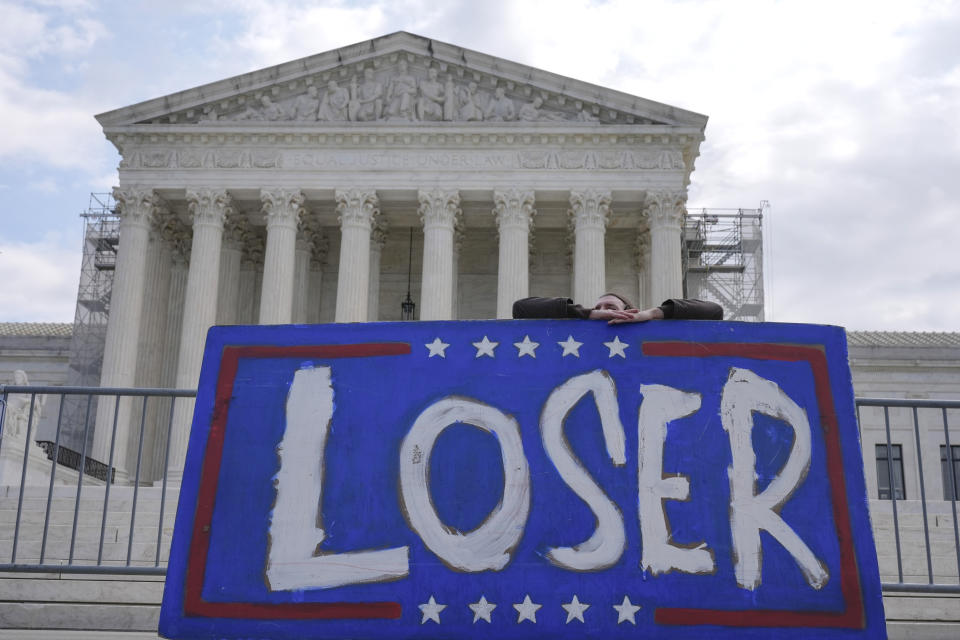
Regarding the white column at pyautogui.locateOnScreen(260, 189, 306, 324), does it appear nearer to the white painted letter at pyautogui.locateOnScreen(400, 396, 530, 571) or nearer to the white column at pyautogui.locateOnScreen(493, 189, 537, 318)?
the white column at pyautogui.locateOnScreen(493, 189, 537, 318)

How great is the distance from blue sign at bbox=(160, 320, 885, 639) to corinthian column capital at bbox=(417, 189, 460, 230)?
2589 centimetres

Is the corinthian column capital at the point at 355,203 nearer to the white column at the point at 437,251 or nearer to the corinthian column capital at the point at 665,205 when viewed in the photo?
the white column at the point at 437,251

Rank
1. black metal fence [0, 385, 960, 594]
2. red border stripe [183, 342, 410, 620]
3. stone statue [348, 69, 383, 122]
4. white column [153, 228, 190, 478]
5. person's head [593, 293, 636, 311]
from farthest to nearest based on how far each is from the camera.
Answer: white column [153, 228, 190, 478], stone statue [348, 69, 383, 122], black metal fence [0, 385, 960, 594], person's head [593, 293, 636, 311], red border stripe [183, 342, 410, 620]

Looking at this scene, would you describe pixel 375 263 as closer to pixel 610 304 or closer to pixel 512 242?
A: pixel 512 242

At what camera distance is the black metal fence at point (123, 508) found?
7.34 m

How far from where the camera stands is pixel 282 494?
5.57 meters

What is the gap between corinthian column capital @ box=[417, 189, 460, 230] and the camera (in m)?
31.7

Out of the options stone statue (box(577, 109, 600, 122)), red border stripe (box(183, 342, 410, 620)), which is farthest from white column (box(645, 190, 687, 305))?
red border stripe (box(183, 342, 410, 620))

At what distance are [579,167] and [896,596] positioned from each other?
25003mm

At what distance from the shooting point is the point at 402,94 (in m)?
32.8

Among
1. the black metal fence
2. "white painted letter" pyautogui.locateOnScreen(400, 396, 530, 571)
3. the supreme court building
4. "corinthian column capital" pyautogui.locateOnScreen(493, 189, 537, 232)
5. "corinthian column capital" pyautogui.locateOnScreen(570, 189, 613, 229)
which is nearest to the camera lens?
"white painted letter" pyautogui.locateOnScreen(400, 396, 530, 571)

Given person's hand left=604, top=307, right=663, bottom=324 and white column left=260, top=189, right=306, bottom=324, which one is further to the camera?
white column left=260, top=189, right=306, bottom=324

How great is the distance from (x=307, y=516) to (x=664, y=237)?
27.1 metres

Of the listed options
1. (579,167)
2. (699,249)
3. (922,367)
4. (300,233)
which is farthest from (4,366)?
(922,367)
